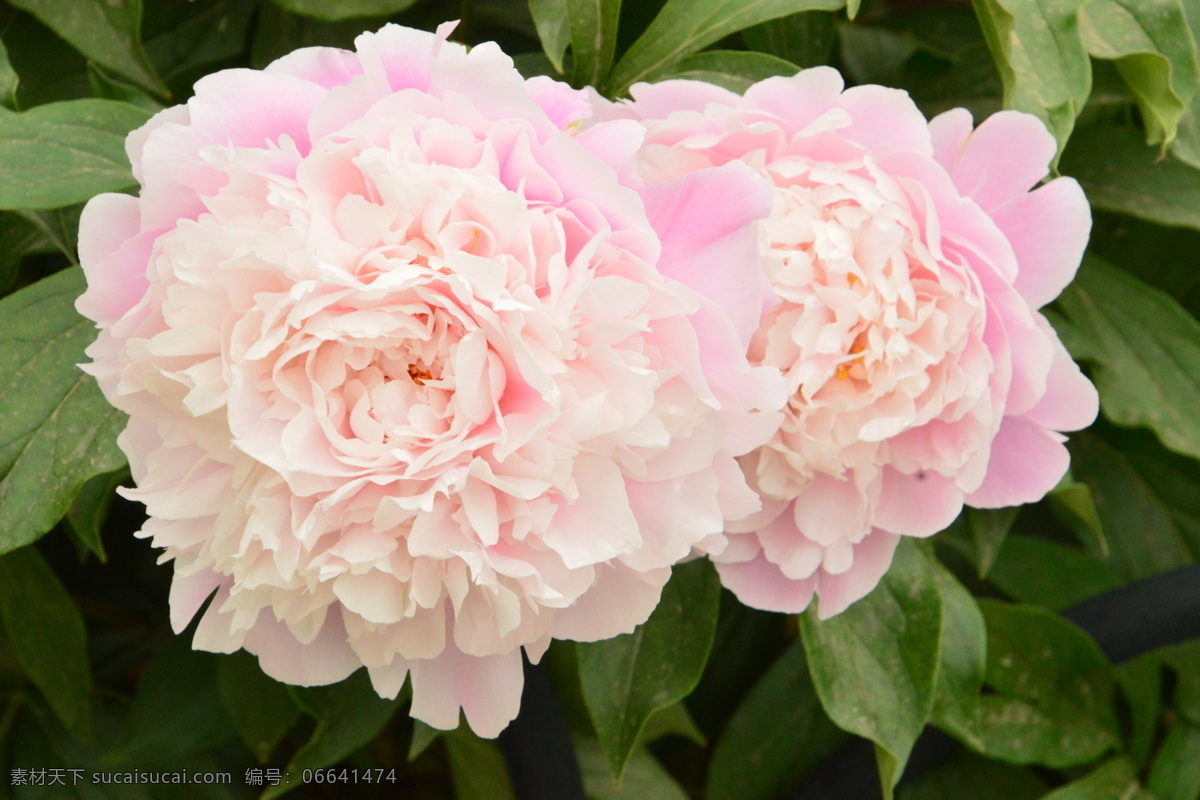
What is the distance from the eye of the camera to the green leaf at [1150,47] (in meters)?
0.46

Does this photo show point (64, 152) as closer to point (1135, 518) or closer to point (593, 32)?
point (593, 32)

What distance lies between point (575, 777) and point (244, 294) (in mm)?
367

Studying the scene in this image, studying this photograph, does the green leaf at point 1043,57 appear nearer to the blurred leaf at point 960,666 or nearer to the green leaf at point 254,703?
the blurred leaf at point 960,666

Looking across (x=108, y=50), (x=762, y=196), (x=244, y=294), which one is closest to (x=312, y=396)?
(x=244, y=294)

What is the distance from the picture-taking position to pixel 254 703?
0.62m

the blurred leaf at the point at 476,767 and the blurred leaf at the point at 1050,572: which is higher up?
the blurred leaf at the point at 1050,572

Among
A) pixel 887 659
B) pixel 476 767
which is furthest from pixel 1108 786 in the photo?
pixel 476 767

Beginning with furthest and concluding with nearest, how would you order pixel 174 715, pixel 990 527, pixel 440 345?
pixel 174 715 < pixel 990 527 < pixel 440 345

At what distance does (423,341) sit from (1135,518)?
61 cm

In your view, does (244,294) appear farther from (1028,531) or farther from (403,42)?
(1028,531)

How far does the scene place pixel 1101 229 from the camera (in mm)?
723

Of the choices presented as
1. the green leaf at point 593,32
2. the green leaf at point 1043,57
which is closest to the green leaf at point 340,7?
the green leaf at point 593,32

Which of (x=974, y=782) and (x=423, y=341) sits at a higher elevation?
(x=423, y=341)

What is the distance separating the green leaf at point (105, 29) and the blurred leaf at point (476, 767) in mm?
434
